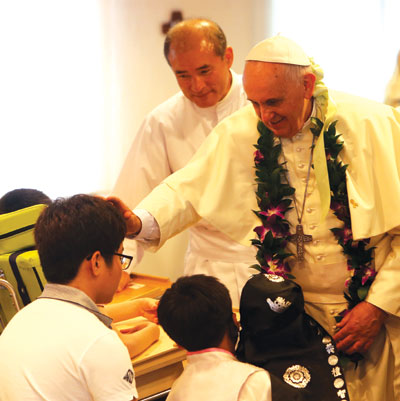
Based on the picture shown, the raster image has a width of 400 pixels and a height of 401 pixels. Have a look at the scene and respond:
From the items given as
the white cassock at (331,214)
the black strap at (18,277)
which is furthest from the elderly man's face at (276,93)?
the black strap at (18,277)

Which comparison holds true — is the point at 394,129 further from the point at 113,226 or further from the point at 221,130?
the point at 113,226

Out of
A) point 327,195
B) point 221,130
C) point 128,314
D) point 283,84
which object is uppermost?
point 283,84

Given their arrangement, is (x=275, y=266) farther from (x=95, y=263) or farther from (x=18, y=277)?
(x=18, y=277)

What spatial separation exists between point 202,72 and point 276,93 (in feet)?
3.79

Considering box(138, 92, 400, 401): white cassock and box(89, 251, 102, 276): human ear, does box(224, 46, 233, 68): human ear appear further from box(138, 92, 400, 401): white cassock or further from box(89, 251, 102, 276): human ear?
box(89, 251, 102, 276): human ear

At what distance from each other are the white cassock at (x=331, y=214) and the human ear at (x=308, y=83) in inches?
5.9

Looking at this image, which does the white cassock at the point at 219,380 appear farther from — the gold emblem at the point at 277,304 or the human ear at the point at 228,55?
the human ear at the point at 228,55

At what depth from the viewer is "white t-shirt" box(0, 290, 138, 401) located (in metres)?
1.75

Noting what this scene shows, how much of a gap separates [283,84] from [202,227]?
4.22 ft

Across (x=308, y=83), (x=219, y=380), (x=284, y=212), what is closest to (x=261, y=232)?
(x=284, y=212)

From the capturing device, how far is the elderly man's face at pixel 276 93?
8.54 ft

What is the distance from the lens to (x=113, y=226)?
6.66ft

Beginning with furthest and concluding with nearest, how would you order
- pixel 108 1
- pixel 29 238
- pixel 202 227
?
pixel 108 1 < pixel 202 227 < pixel 29 238

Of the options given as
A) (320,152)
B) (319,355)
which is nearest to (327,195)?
(320,152)
